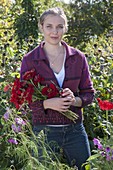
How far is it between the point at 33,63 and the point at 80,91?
326 mm

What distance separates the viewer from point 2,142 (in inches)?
137

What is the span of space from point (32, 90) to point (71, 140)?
0.39m

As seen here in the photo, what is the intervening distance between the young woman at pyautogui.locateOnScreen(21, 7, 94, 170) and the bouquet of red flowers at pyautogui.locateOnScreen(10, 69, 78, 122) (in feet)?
0.14

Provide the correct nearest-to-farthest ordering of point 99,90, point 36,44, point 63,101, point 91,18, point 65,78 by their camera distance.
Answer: point 63,101 → point 65,78 → point 99,90 → point 36,44 → point 91,18

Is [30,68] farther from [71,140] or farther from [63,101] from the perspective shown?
[71,140]

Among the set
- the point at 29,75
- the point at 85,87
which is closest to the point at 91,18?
the point at 85,87

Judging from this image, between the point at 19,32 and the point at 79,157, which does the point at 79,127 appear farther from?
the point at 19,32

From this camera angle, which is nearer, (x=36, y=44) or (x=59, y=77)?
(x=59, y=77)

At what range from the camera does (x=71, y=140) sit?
289cm

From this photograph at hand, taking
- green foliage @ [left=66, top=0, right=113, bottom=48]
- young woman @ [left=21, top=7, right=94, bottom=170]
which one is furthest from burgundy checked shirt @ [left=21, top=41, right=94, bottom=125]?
green foliage @ [left=66, top=0, right=113, bottom=48]

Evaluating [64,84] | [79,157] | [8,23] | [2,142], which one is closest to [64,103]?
[64,84]

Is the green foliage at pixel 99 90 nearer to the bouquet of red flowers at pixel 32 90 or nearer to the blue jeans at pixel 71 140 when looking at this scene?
the blue jeans at pixel 71 140

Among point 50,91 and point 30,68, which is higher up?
point 30,68

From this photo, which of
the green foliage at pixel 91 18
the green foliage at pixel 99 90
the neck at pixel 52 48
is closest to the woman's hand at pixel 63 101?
the neck at pixel 52 48
